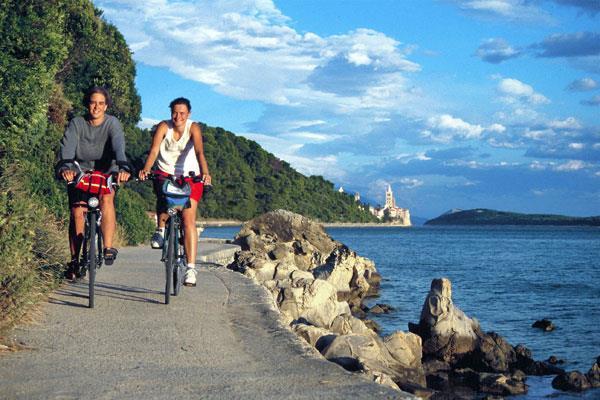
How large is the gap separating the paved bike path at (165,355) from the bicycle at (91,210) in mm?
463

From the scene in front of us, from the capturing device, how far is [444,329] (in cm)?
1514

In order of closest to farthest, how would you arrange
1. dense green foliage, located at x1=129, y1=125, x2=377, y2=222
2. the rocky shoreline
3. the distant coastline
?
1. the rocky shoreline
2. the distant coastline
3. dense green foliage, located at x1=129, y1=125, x2=377, y2=222

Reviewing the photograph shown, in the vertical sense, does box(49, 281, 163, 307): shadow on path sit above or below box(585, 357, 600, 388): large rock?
above

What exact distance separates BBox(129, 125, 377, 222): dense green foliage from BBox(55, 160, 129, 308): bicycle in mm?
95578

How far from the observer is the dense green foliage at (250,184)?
371 feet

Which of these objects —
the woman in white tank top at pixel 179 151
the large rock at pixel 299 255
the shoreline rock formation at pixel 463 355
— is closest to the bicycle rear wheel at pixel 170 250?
the woman in white tank top at pixel 179 151

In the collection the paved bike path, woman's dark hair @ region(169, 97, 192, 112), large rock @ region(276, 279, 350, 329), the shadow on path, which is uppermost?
woman's dark hair @ region(169, 97, 192, 112)

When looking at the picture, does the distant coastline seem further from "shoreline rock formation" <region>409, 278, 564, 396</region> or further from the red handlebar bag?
the red handlebar bag

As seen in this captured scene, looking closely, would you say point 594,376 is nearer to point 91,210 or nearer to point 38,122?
point 91,210

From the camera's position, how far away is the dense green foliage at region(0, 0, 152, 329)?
6930 mm

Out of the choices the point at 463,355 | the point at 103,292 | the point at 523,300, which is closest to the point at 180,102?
the point at 103,292

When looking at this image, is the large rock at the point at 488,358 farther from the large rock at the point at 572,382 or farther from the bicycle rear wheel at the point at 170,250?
the bicycle rear wheel at the point at 170,250

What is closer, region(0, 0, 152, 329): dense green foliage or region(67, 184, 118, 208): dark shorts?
region(0, 0, 152, 329): dense green foliage

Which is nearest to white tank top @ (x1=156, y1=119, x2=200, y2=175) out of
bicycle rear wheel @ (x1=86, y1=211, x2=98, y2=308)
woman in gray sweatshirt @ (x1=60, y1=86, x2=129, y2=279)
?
woman in gray sweatshirt @ (x1=60, y1=86, x2=129, y2=279)
